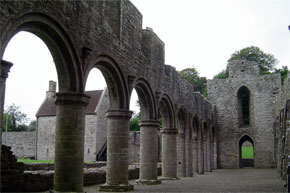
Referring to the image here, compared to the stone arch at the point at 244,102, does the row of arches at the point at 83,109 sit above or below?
below

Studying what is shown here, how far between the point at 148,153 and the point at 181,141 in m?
5.78

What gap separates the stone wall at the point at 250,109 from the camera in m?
28.2

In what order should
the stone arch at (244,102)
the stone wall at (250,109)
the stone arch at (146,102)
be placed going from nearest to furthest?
the stone arch at (146,102) < the stone wall at (250,109) < the stone arch at (244,102)

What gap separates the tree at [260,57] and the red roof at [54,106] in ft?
62.4

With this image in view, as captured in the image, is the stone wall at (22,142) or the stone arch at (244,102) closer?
the stone arch at (244,102)

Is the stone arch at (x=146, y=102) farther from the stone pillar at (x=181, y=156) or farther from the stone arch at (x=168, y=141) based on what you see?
the stone pillar at (x=181, y=156)

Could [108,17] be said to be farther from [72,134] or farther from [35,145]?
[35,145]

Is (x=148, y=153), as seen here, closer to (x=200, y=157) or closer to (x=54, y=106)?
(x=200, y=157)

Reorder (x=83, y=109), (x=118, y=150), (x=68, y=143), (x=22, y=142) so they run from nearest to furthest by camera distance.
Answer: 1. (x=68, y=143)
2. (x=83, y=109)
3. (x=118, y=150)
4. (x=22, y=142)

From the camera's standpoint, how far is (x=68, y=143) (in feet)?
27.8

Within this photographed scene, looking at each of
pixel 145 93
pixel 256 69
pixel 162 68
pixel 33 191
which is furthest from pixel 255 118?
pixel 33 191

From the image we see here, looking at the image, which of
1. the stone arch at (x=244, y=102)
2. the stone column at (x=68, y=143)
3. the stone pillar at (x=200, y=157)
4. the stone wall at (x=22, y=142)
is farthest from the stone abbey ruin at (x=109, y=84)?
the stone wall at (x=22, y=142)

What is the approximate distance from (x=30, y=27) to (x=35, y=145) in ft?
80.0

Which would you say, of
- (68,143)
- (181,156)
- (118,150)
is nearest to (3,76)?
(68,143)
